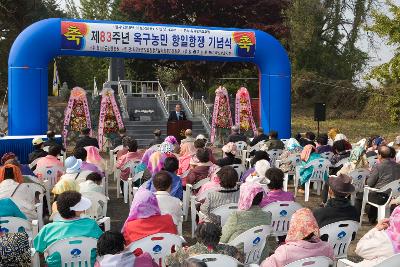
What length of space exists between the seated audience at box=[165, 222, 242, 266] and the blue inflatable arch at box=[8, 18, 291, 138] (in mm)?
11547

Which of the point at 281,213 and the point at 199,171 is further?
the point at 199,171

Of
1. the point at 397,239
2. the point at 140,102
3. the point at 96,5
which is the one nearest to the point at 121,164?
the point at 397,239

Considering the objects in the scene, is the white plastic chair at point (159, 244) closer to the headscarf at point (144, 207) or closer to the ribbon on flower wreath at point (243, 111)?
the headscarf at point (144, 207)

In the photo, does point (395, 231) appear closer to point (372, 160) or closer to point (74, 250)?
point (74, 250)

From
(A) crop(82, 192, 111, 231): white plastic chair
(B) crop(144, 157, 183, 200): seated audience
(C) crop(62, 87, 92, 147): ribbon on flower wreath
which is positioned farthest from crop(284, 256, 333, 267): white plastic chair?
(C) crop(62, 87, 92, 147): ribbon on flower wreath

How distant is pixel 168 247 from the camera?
13.9ft

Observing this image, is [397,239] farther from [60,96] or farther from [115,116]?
[60,96]

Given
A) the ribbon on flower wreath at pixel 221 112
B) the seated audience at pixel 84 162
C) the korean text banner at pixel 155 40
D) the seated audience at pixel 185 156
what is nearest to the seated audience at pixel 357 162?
the seated audience at pixel 185 156

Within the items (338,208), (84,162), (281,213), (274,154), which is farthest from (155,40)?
(338,208)

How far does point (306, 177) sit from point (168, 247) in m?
5.40

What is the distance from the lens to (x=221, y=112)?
18.2 m

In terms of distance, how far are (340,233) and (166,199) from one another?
1.88m

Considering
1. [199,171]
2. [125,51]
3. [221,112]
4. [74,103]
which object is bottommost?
[199,171]

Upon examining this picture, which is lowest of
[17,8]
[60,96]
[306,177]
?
[306,177]
